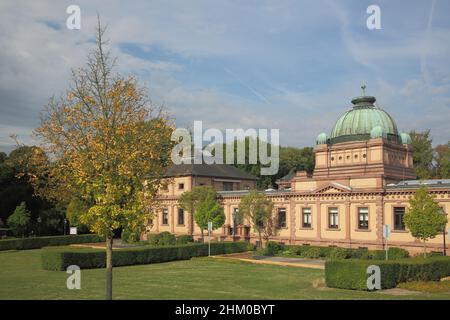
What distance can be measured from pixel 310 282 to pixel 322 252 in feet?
49.9

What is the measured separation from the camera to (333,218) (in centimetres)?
4356

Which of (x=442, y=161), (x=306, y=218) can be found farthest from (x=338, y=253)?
(x=442, y=161)

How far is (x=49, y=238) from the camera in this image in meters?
51.7

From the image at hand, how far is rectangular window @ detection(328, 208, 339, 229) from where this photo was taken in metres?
43.2

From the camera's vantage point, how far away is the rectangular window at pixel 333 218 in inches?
1703

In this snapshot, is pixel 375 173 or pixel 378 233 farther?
pixel 375 173

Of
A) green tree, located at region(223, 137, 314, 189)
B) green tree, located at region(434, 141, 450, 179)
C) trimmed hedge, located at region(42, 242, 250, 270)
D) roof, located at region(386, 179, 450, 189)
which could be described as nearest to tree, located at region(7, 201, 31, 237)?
trimmed hedge, located at region(42, 242, 250, 270)

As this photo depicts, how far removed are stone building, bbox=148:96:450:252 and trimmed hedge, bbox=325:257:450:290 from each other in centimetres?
1443

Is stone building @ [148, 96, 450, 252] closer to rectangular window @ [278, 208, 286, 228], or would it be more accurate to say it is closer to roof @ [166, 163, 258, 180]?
rectangular window @ [278, 208, 286, 228]

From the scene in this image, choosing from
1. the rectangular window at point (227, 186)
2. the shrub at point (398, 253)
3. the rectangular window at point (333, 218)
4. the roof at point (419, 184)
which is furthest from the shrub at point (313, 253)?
the rectangular window at point (227, 186)

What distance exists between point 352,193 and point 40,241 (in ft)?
106

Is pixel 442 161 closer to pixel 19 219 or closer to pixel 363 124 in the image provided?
pixel 363 124

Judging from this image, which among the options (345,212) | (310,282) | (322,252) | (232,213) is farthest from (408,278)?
(232,213)
